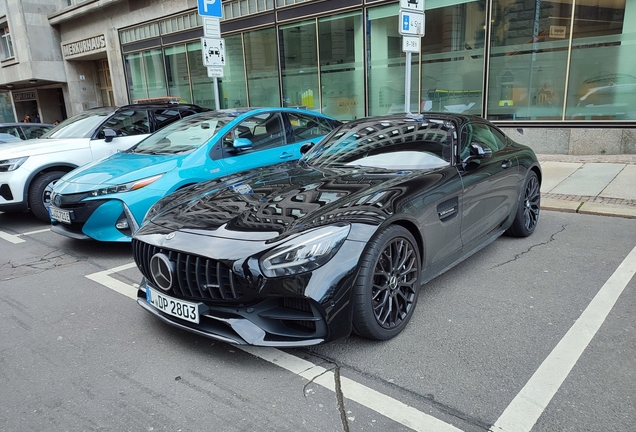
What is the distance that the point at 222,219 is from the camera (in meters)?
3.11

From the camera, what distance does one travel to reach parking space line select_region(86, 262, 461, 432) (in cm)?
231

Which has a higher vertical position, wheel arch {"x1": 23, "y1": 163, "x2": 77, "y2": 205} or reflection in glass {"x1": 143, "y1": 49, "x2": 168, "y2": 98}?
reflection in glass {"x1": 143, "y1": 49, "x2": 168, "y2": 98}

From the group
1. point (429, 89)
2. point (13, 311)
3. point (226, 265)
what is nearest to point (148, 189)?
point (13, 311)

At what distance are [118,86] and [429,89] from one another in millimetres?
14570

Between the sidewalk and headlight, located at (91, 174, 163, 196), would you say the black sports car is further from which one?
the sidewalk

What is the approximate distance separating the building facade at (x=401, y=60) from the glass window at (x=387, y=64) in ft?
0.10

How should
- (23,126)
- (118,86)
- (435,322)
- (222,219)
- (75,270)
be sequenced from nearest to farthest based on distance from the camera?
(222,219) → (435,322) → (75,270) → (23,126) → (118,86)

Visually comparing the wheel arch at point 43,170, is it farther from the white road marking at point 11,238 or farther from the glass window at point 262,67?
the glass window at point 262,67

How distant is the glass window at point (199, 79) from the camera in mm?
16750

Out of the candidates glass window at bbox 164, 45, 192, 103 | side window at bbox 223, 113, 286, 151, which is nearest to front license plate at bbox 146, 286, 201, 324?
side window at bbox 223, 113, 286, 151

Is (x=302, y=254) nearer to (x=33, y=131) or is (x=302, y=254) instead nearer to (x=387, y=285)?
(x=387, y=285)

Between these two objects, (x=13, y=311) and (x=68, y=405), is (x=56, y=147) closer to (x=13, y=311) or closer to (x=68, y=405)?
(x=13, y=311)

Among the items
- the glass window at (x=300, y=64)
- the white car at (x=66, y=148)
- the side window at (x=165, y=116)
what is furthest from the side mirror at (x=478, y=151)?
the glass window at (x=300, y=64)

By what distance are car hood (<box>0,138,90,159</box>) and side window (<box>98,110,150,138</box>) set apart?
38 centimetres
